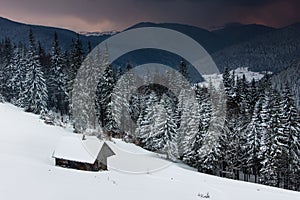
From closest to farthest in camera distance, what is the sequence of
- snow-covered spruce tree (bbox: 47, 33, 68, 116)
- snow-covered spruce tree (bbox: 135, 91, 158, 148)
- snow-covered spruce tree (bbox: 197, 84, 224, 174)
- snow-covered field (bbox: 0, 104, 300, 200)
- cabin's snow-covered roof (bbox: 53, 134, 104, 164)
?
snow-covered field (bbox: 0, 104, 300, 200)
cabin's snow-covered roof (bbox: 53, 134, 104, 164)
snow-covered spruce tree (bbox: 197, 84, 224, 174)
snow-covered spruce tree (bbox: 135, 91, 158, 148)
snow-covered spruce tree (bbox: 47, 33, 68, 116)

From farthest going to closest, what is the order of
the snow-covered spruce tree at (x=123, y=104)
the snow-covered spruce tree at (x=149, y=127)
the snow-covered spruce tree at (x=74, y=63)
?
the snow-covered spruce tree at (x=74, y=63)
the snow-covered spruce tree at (x=123, y=104)
the snow-covered spruce tree at (x=149, y=127)

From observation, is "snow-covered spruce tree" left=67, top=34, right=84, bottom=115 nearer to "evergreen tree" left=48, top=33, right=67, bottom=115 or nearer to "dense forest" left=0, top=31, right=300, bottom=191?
"dense forest" left=0, top=31, right=300, bottom=191

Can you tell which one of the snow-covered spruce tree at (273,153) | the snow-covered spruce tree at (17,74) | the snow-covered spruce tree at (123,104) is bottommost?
the snow-covered spruce tree at (273,153)

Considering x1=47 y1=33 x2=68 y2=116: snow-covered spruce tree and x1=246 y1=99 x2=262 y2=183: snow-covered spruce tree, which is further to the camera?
x1=47 y1=33 x2=68 y2=116: snow-covered spruce tree

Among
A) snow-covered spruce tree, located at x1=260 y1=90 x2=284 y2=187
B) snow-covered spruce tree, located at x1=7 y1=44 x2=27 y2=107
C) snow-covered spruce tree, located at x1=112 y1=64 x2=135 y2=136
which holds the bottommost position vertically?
snow-covered spruce tree, located at x1=260 y1=90 x2=284 y2=187

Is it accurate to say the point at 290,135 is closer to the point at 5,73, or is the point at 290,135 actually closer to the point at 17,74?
the point at 17,74

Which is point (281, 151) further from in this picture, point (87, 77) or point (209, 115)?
point (87, 77)

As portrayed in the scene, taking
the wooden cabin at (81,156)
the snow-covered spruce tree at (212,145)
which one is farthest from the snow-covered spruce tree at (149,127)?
the wooden cabin at (81,156)

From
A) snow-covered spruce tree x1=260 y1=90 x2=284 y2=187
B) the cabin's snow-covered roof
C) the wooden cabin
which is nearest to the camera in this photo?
the wooden cabin

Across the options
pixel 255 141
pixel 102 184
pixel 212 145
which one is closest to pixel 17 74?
pixel 212 145

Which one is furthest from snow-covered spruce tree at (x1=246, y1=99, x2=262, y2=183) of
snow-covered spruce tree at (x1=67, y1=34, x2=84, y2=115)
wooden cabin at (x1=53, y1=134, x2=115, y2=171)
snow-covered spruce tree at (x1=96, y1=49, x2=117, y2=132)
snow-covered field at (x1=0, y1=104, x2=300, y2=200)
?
snow-covered spruce tree at (x1=67, y1=34, x2=84, y2=115)

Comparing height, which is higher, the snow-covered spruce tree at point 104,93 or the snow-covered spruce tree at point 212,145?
the snow-covered spruce tree at point 104,93

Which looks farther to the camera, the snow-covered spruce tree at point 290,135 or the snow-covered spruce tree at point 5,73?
the snow-covered spruce tree at point 5,73

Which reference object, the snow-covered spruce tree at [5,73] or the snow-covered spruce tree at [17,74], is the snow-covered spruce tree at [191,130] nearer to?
the snow-covered spruce tree at [17,74]
